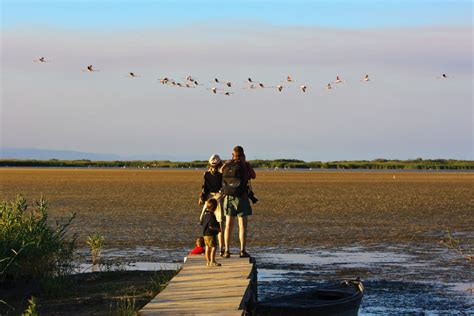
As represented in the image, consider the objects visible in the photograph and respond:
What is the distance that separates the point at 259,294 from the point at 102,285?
280 centimetres

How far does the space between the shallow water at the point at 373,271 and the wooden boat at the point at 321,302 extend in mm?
640

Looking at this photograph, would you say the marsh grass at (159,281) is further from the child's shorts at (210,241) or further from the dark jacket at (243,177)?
the dark jacket at (243,177)

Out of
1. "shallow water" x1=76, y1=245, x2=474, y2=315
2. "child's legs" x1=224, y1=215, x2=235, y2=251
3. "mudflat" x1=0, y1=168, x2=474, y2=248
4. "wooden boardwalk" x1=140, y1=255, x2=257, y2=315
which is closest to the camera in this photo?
"wooden boardwalk" x1=140, y1=255, x2=257, y2=315

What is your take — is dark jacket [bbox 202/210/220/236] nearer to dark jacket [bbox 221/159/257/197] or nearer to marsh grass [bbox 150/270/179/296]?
dark jacket [bbox 221/159/257/197]

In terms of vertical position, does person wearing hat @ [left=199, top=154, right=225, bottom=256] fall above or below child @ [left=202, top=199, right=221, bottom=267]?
above

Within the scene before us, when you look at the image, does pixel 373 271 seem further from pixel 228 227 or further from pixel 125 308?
pixel 125 308

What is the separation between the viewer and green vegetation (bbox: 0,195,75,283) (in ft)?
49.3

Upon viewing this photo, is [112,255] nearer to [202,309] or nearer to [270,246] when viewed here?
[270,246]

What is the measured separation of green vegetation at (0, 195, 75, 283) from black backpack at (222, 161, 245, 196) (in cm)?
286

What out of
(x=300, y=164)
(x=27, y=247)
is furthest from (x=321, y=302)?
(x=300, y=164)

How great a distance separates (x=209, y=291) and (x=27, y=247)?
383 centimetres

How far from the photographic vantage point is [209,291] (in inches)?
507

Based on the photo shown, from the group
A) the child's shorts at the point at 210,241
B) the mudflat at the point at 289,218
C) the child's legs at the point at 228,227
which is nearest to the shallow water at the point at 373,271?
the child's legs at the point at 228,227

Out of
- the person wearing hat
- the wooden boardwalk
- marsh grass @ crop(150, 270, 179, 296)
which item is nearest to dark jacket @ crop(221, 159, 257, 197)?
the person wearing hat
